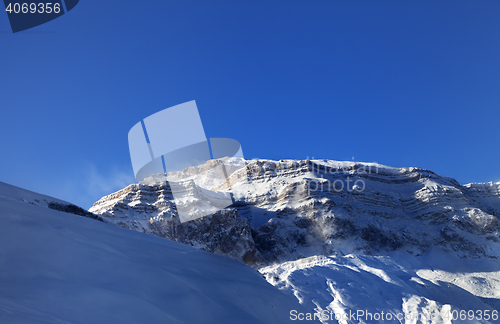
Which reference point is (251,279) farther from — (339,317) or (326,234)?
(326,234)

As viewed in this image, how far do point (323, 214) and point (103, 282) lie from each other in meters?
51.6

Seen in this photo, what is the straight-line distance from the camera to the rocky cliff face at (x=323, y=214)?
42.2 m

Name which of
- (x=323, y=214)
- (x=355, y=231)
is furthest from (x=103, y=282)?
(x=355, y=231)

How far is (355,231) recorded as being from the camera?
51219 mm

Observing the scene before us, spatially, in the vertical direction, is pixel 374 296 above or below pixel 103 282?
above

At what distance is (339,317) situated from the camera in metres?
17.8

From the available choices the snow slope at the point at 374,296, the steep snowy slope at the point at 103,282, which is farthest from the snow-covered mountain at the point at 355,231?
the steep snowy slope at the point at 103,282

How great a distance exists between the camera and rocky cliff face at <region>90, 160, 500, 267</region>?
4219 centimetres

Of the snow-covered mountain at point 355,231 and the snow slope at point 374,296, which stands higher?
the snow-covered mountain at point 355,231

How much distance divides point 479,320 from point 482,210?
42395 mm

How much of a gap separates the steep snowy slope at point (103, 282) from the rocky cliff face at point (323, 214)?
112 feet

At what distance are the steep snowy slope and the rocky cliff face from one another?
1342 inches

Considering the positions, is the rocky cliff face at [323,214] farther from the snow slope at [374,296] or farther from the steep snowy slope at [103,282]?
the steep snowy slope at [103,282]

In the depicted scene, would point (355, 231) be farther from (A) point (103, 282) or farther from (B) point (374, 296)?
(A) point (103, 282)
